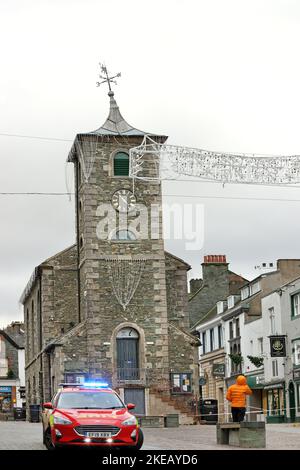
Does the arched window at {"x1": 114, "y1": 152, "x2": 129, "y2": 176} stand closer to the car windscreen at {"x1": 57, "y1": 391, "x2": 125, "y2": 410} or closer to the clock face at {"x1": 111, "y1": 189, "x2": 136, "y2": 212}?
the clock face at {"x1": 111, "y1": 189, "x2": 136, "y2": 212}

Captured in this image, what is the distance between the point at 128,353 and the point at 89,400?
91.1 feet

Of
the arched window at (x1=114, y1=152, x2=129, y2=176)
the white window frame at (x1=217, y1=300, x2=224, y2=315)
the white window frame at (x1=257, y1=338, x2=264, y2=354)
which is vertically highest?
the arched window at (x1=114, y1=152, x2=129, y2=176)

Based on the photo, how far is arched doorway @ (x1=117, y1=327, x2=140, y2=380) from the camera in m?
49.9

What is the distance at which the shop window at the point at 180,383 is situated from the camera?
50156 mm

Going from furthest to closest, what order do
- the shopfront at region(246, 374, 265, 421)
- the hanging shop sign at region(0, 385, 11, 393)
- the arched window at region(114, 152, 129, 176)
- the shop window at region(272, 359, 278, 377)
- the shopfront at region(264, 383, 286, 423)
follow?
the hanging shop sign at region(0, 385, 11, 393) → the shopfront at region(246, 374, 265, 421) → the shop window at region(272, 359, 278, 377) → the arched window at region(114, 152, 129, 176) → the shopfront at region(264, 383, 286, 423)

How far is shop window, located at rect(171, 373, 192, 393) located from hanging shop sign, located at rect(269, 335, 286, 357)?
4.46 meters

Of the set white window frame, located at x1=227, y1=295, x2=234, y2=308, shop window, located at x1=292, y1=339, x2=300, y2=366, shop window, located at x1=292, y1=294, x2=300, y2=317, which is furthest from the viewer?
white window frame, located at x1=227, y1=295, x2=234, y2=308

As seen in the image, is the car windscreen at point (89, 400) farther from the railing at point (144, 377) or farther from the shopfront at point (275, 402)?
the shopfront at point (275, 402)

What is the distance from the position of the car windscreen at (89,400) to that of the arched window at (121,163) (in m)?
29.6

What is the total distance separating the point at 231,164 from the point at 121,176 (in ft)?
59.1

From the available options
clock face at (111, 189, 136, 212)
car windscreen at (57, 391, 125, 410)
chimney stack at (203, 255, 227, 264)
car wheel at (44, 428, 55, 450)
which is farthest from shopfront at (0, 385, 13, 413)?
car windscreen at (57, 391, 125, 410)

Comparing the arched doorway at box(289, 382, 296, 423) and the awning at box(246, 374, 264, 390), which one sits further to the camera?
the awning at box(246, 374, 264, 390)

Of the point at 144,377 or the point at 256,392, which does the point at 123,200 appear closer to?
the point at 144,377
